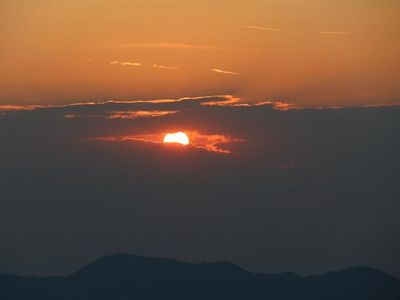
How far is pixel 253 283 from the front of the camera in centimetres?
3512

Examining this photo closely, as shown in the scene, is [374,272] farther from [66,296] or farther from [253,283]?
[66,296]

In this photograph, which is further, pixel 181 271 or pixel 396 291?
pixel 181 271

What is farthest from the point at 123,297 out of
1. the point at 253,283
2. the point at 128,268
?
the point at 253,283

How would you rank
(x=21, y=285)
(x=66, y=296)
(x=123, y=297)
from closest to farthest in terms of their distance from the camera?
(x=21, y=285) < (x=66, y=296) < (x=123, y=297)

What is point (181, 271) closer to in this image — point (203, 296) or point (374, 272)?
point (203, 296)

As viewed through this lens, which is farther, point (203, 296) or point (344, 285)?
point (203, 296)

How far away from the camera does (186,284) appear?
37219 millimetres

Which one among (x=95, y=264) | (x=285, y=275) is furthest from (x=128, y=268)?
(x=285, y=275)

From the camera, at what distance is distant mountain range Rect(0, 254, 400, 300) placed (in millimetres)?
32031

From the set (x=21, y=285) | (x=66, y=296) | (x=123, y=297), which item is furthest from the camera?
(x=123, y=297)

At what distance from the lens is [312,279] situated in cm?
3384

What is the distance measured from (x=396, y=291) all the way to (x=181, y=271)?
8.16 meters

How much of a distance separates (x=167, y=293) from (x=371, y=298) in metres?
8.57

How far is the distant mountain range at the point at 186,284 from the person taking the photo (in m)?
32.0
